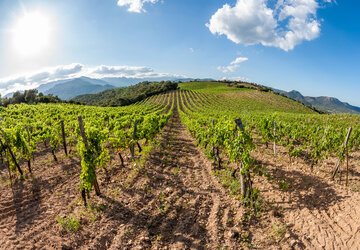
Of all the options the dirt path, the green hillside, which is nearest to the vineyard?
the dirt path

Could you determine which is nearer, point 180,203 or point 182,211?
point 182,211

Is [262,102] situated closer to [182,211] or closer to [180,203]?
[180,203]

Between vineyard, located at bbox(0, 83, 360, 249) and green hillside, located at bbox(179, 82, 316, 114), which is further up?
green hillside, located at bbox(179, 82, 316, 114)

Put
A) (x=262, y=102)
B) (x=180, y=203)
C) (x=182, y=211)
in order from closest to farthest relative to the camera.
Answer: (x=182, y=211), (x=180, y=203), (x=262, y=102)

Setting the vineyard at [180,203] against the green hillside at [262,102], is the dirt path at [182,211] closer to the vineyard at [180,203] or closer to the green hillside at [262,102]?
the vineyard at [180,203]

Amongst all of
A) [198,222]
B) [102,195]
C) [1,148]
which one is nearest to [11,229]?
[102,195]

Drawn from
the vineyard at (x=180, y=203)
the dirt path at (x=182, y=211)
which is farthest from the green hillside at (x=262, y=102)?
the dirt path at (x=182, y=211)

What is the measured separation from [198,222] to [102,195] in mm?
4468

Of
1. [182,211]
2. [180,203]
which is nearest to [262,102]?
[180,203]

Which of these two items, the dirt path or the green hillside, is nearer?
the dirt path

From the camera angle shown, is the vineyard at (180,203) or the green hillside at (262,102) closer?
the vineyard at (180,203)

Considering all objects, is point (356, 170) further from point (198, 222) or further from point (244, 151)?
point (198, 222)

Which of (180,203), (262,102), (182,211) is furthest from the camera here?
(262,102)

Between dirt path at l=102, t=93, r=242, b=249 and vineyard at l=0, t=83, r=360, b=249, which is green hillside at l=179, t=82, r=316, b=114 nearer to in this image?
vineyard at l=0, t=83, r=360, b=249
